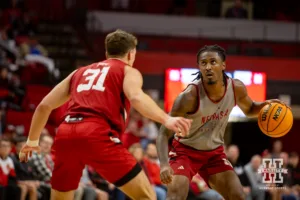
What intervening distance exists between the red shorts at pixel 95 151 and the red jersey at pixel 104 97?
0.09 meters

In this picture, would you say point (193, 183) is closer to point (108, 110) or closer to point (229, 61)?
point (229, 61)

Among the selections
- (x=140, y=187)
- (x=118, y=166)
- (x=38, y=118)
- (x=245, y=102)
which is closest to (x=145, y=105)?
(x=118, y=166)

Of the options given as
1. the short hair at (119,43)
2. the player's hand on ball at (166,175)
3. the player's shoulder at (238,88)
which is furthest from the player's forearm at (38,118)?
the player's shoulder at (238,88)

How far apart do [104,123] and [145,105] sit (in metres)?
0.41

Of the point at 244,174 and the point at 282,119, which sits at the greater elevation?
the point at 282,119

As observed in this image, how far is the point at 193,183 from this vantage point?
460 inches

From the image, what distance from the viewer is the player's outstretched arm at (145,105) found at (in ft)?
15.1

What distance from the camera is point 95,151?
4879 millimetres

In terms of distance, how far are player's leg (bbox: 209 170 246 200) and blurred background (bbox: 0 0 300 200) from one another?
429cm

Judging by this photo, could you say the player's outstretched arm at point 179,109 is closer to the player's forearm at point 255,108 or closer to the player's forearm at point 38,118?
the player's forearm at point 255,108

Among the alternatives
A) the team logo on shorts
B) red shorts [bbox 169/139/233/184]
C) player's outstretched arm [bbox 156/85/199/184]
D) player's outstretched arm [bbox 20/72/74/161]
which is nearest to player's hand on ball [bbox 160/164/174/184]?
player's outstretched arm [bbox 156/85/199/184]

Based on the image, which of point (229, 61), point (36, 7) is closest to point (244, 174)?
point (229, 61)

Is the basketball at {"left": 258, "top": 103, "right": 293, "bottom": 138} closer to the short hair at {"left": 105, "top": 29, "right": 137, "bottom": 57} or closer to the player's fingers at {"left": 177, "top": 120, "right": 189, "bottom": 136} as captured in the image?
the short hair at {"left": 105, "top": 29, "right": 137, "bottom": 57}

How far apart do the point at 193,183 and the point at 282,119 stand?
509cm
